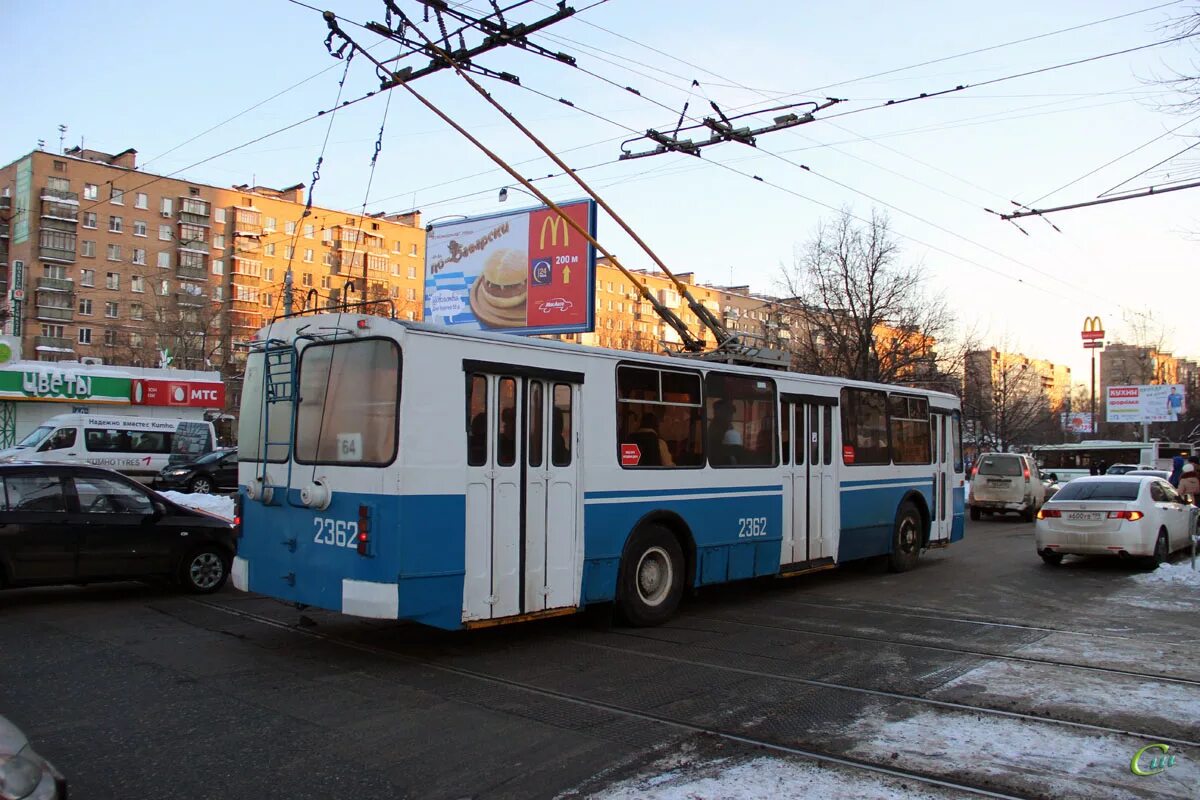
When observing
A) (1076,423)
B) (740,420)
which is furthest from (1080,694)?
(1076,423)

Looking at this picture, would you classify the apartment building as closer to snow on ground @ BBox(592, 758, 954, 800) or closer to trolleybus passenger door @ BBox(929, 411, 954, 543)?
trolleybus passenger door @ BBox(929, 411, 954, 543)

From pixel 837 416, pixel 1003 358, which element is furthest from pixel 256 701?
pixel 1003 358

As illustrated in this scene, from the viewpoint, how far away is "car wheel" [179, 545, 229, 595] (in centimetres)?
1107

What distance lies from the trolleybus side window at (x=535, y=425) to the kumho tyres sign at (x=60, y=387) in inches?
1420

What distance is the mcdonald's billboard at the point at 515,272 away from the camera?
2317 centimetres

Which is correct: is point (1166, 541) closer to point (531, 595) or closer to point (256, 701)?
point (531, 595)

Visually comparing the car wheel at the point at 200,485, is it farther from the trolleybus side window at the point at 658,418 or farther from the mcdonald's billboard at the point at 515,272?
the trolleybus side window at the point at 658,418

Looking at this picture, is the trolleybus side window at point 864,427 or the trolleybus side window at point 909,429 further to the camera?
the trolleybus side window at point 909,429

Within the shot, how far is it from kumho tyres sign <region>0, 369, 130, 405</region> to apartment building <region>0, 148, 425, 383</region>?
2193 centimetres

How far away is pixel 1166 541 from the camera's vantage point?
49.7ft

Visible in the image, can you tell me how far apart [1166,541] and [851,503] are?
644 cm

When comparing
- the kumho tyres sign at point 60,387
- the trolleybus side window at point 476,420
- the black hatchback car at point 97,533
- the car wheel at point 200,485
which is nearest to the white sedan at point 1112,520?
the trolleybus side window at point 476,420

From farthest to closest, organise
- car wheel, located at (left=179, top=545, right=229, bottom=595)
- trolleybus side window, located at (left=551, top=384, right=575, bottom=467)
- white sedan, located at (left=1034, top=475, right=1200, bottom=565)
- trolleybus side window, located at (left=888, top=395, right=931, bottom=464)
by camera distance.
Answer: white sedan, located at (left=1034, top=475, right=1200, bottom=565)
trolleybus side window, located at (left=888, top=395, right=931, bottom=464)
car wheel, located at (left=179, top=545, right=229, bottom=595)
trolleybus side window, located at (left=551, top=384, right=575, bottom=467)

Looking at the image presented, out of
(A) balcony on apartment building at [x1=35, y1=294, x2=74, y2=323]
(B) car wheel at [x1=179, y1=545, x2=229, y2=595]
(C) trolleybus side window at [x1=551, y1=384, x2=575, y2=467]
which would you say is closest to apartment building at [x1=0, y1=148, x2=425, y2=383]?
(A) balcony on apartment building at [x1=35, y1=294, x2=74, y2=323]
